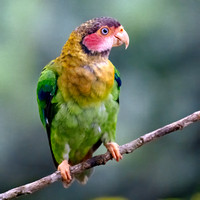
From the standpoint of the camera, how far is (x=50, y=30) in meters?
3.32

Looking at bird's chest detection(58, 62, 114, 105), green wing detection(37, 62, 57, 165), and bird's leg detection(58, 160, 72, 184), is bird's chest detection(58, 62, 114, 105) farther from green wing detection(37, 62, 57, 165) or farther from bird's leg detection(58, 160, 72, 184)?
bird's leg detection(58, 160, 72, 184)

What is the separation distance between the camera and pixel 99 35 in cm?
174

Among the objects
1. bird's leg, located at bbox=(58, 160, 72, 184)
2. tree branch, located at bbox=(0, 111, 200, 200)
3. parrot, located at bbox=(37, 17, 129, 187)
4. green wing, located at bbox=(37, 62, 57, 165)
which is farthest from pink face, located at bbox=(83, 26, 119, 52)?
bird's leg, located at bbox=(58, 160, 72, 184)

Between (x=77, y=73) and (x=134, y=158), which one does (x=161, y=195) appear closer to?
(x=134, y=158)

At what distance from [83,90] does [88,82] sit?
4cm

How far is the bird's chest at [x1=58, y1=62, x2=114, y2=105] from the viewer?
70.5 inches

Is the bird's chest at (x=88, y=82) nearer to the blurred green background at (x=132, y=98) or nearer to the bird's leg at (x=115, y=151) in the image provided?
the bird's leg at (x=115, y=151)

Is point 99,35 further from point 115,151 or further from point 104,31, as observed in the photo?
point 115,151

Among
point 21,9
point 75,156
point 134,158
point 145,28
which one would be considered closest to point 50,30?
point 21,9

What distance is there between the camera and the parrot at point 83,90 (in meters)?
1.77

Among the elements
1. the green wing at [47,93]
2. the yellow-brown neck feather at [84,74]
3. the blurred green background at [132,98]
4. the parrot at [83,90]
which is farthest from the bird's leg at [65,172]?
the blurred green background at [132,98]

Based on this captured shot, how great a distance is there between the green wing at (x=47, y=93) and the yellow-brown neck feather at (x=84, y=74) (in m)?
0.07

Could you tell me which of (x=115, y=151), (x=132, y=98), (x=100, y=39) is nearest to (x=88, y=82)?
(x=100, y=39)

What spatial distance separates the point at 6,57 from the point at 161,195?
1717 mm
